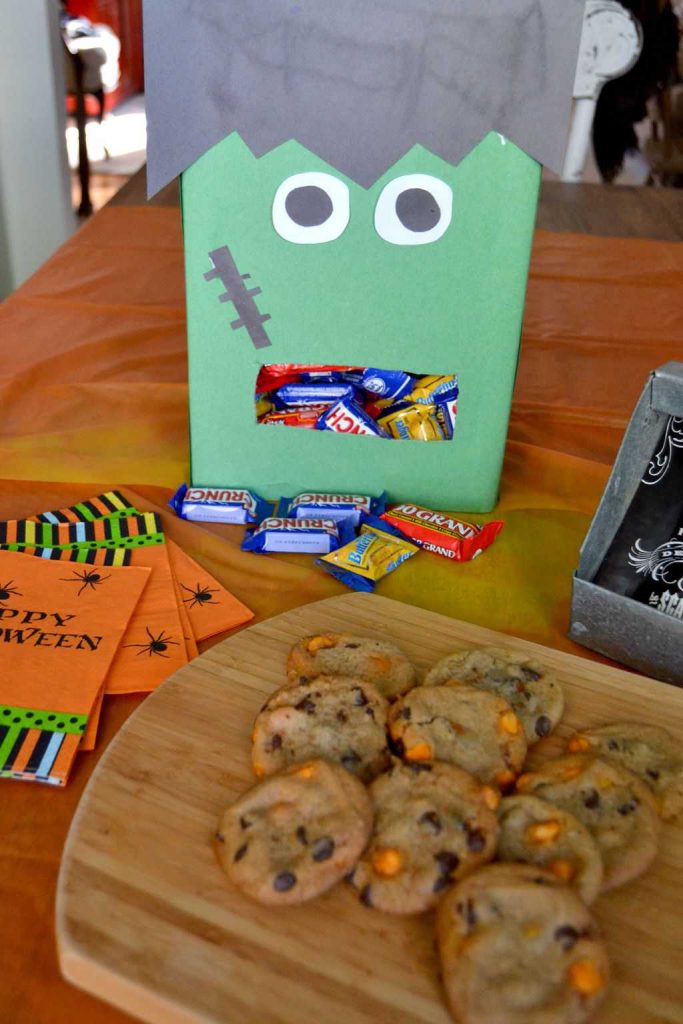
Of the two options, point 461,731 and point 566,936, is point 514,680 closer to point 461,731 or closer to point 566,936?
point 461,731

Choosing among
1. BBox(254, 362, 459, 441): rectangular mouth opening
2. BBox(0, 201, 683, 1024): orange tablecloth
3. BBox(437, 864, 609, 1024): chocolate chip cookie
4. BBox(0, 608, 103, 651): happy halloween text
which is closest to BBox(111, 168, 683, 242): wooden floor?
BBox(0, 201, 683, 1024): orange tablecloth

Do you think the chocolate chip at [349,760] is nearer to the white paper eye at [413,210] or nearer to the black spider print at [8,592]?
the black spider print at [8,592]

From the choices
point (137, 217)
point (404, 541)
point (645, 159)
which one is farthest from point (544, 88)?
point (645, 159)

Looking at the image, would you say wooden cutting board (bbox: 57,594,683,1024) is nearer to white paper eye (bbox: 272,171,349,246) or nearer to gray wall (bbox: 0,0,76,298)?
white paper eye (bbox: 272,171,349,246)

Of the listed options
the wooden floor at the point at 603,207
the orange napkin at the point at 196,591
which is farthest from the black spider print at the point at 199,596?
the wooden floor at the point at 603,207

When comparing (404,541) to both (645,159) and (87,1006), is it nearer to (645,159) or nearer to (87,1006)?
(87,1006)
